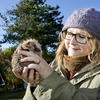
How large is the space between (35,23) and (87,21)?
25499 millimetres

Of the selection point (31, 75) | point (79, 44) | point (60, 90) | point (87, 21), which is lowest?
point (60, 90)

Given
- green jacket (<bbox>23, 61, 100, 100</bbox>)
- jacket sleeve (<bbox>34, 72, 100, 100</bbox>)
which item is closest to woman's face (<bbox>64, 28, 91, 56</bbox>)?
green jacket (<bbox>23, 61, 100, 100</bbox>)

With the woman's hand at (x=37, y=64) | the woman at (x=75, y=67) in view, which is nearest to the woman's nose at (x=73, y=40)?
the woman at (x=75, y=67)

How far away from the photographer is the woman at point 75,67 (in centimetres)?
157

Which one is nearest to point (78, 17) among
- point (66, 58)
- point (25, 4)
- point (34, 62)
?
point (66, 58)

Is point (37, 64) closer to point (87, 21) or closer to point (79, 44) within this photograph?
point (79, 44)

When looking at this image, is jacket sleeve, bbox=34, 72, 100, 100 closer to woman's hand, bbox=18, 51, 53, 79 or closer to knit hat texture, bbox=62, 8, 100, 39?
woman's hand, bbox=18, 51, 53, 79

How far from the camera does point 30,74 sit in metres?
1.56

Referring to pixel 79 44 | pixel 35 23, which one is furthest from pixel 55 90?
pixel 35 23

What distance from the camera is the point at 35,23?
89.5 feet

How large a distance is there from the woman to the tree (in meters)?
24.3

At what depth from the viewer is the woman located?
5.14 ft

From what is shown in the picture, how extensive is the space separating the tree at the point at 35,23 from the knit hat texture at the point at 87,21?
24.3m

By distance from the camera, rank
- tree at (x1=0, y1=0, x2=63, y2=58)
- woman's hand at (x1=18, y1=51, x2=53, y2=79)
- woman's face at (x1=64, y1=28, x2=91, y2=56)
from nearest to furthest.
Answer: woman's hand at (x1=18, y1=51, x2=53, y2=79), woman's face at (x1=64, y1=28, x2=91, y2=56), tree at (x1=0, y1=0, x2=63, y2=58)
